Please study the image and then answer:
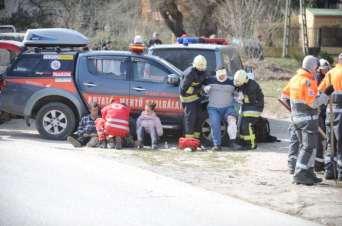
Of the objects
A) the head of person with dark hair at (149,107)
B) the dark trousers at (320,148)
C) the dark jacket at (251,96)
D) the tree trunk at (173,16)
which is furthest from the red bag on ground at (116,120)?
the tree trunk at (173,16)

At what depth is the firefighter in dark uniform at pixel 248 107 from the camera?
1321 centimetres

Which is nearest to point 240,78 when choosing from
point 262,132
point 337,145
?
point 262,132

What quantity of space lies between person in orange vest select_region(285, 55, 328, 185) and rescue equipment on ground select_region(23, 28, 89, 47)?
605 cm

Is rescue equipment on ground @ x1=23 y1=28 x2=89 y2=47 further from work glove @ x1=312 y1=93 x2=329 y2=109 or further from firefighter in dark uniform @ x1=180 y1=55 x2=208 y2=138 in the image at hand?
work glove @ x1=312 y1=93 x2=329 y2=109

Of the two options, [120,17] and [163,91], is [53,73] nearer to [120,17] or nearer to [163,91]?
[163,91]

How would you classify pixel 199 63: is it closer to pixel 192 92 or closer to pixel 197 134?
pixel 192 92

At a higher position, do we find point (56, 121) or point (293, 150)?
point (56, 121)

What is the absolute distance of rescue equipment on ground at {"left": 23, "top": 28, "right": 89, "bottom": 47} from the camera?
1432 centimetres

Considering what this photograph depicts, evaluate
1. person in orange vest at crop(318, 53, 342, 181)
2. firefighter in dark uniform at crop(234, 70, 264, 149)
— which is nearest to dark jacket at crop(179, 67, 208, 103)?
firefighter in dark uniform at crop(234, 70, 264, 149)

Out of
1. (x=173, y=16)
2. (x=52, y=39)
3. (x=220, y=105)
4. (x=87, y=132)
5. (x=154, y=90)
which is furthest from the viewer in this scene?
(x=173, y=16)

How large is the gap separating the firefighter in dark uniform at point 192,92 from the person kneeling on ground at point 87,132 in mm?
1722

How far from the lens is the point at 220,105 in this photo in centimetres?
1324

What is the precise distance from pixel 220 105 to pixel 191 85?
677 mm

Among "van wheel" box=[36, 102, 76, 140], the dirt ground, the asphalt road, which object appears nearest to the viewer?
the asphalt road
